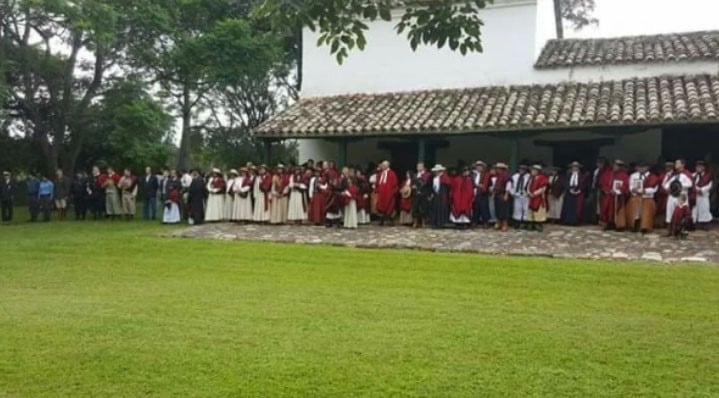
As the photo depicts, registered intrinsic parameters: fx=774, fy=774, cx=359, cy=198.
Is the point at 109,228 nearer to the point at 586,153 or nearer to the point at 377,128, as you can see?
the point at 377,128

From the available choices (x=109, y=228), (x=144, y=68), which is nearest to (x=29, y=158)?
(x=144, y=68)

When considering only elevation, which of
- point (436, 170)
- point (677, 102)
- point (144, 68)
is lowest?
point (436, 170)

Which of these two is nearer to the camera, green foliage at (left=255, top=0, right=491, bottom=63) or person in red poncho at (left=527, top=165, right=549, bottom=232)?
green foliage at (left=255, top=0, right=491, bottom=63)

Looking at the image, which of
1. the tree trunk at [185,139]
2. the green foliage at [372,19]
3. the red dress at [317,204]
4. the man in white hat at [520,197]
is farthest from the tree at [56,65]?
the green foliage at [372,19]

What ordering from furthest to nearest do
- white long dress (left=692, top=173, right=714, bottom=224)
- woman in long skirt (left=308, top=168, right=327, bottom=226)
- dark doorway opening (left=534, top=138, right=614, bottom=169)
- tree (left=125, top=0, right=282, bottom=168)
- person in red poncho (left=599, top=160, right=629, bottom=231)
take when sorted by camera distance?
tree (left=125, top=0, right=282, bottom=168)
dark doorway opening (left=534, top=138, right=614, bottom=169)
woman in long skirt (left=308, top=168, right=327, bottom=226)
person in red poncho (left=599, top=160, right=629, bottom=231)
white long dress (left=692, top=173, right=714, bottom=224)

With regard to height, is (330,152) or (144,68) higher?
(144,68)

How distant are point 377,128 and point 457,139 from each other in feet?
9.61

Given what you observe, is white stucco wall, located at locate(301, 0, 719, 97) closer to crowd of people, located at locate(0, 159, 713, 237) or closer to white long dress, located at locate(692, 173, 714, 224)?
crowd of people, located at locate(0, 159, 713, 237)

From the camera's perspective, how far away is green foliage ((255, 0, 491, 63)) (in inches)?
179

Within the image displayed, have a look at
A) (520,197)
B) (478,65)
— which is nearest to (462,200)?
(520,197)

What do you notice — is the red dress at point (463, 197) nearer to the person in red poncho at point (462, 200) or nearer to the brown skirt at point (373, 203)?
the person in red poncho at point (462, 200)

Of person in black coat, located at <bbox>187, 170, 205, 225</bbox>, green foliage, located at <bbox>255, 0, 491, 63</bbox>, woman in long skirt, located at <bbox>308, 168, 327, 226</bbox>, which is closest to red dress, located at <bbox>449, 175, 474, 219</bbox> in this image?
woman in long skirt, located at <bbox>308, 168, 327, 226</bbox>

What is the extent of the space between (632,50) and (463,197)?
21.6ft

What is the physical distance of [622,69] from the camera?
18.9m
